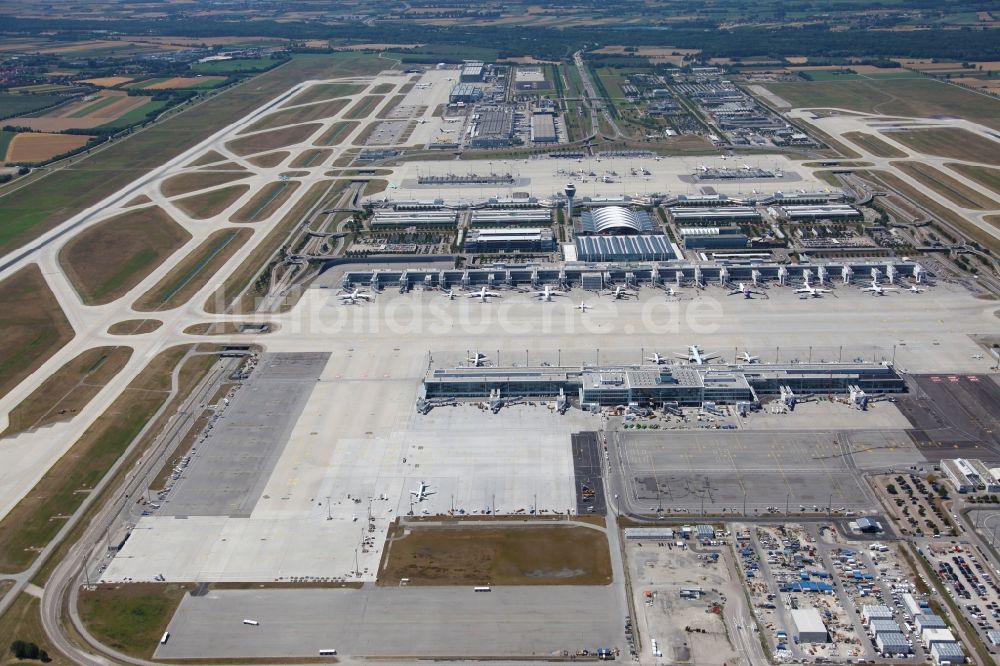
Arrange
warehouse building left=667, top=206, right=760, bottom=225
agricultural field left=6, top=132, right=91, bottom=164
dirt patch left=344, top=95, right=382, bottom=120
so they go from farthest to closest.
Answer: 1. dirt patch left=344, top=95, right=382, bottom=120
2. agricultural field left=6, top=132, right=91, bottom=164
3. warehouse building left=667, top=206, right=760, bottom=225

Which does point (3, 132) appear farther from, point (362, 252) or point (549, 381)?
point (549, 381)

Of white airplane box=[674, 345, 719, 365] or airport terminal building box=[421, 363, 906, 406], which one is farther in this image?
white airplane box=[674, 345, 719, 365]

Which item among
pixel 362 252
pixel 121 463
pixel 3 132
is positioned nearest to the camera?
pixel 121 463

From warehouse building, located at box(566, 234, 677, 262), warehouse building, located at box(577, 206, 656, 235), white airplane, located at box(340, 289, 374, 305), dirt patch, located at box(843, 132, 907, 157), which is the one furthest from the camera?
dirt patch, located at box(843, 132, 907, 157)

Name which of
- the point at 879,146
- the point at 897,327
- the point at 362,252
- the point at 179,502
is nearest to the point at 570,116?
the point at 879,146

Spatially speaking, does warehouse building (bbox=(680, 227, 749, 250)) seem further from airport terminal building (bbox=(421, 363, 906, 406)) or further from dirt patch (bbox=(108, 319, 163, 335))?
dirt patch (bbox=(108, 319, 163, 335))

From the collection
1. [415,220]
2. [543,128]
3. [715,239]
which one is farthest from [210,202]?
[715,239]

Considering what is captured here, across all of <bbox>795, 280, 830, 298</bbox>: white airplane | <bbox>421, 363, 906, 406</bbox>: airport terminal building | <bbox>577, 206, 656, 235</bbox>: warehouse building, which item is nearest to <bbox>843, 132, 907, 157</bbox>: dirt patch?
<bbox>577, 206, 656, 235</bbox>: warehouse building

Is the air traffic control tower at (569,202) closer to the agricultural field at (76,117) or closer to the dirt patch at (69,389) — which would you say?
the dirt patch at (69,389)
